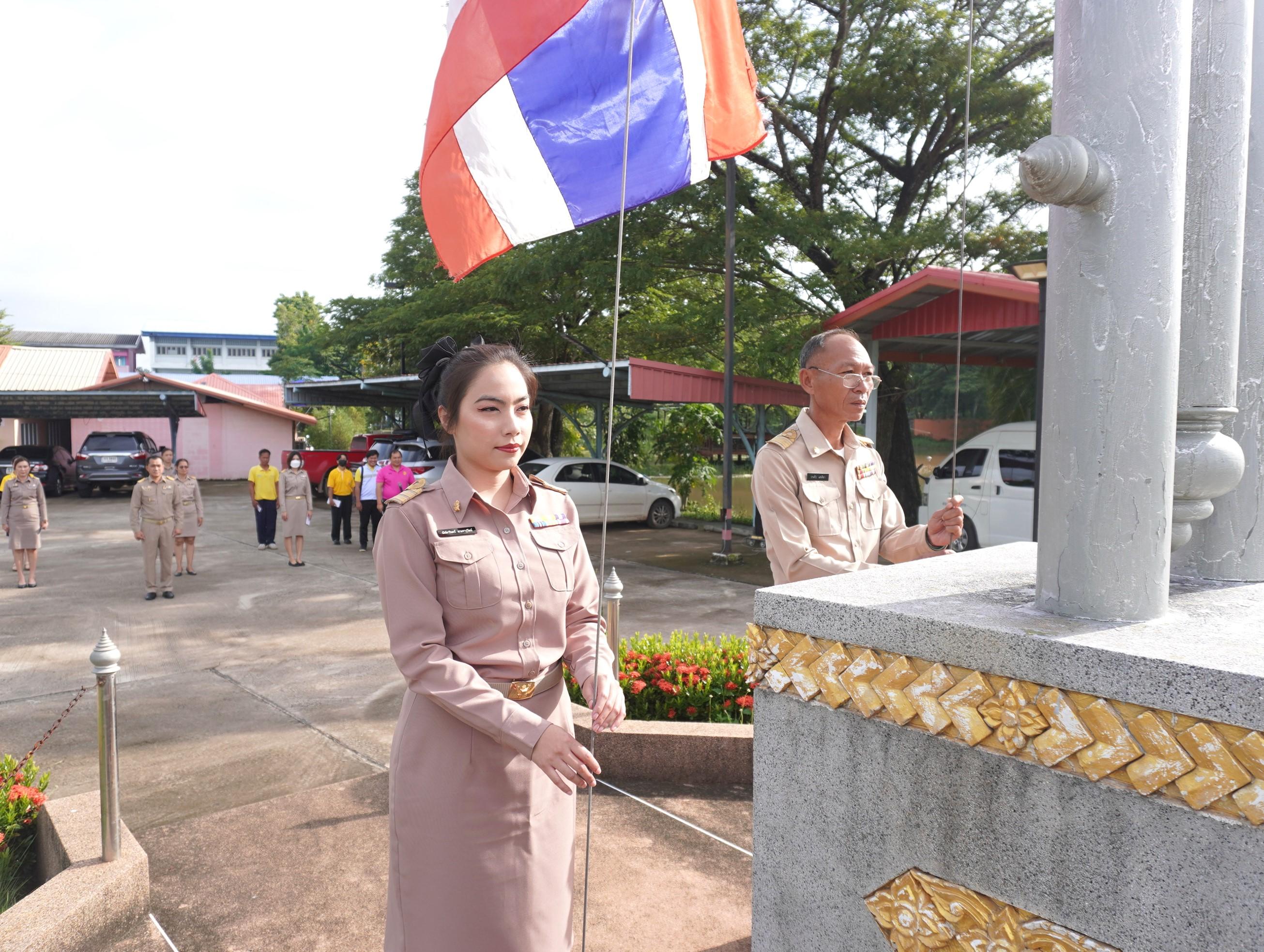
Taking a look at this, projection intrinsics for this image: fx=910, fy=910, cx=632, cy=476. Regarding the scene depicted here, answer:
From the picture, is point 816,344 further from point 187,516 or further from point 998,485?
point 187,516

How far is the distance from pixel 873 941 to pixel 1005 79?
540 inches

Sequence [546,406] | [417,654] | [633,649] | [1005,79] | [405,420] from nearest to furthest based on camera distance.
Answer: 1. [417,654]
2. [633,649]
3. [1005,79]
4. [546,406]
5. [405,420]

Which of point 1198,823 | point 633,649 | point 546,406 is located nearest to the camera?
point 1198,823

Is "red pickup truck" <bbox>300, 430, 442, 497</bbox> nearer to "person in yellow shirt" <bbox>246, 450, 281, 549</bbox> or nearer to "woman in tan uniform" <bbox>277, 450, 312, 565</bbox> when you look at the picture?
"person in yellow shirt" <bbox>246, 450, 281, 549</bbox>

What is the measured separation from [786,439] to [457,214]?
5.28 feet

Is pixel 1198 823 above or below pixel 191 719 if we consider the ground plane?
above

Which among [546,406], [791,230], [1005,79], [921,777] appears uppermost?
[1005,79]

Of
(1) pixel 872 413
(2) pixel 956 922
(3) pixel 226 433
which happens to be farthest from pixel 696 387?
(3) pixel 226 433

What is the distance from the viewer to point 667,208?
1362 centimetres

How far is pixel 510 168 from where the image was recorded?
12.0 feet

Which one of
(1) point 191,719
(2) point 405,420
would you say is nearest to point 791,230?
(1) point 191,719

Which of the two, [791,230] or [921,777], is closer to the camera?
[921,777]

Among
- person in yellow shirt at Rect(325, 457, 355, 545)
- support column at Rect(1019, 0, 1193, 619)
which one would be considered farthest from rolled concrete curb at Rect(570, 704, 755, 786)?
person in yellow shirt at Rect(325, 457, 355, 545)

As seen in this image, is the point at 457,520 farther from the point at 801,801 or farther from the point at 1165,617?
the point at 1165,617
